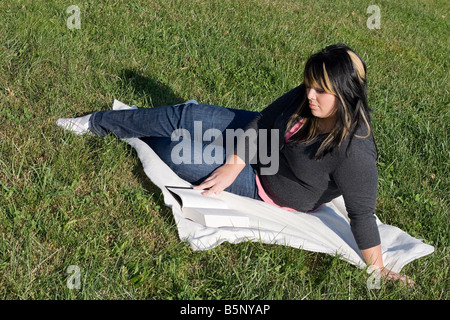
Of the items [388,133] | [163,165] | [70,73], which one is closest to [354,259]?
[163,165]

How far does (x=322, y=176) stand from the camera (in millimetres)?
3229

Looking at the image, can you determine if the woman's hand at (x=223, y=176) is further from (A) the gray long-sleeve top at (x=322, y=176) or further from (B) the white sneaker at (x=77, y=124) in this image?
(B) the white sneaker at (x=77, y=124)

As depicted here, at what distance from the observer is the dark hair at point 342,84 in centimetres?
282

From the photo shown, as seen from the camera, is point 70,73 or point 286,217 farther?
point 70,73

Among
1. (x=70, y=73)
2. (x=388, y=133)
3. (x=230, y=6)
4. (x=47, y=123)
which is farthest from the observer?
(x=230, y=6)

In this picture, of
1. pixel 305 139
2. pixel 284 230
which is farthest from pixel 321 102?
pixel 284 230

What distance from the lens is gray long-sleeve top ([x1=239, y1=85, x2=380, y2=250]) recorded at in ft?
9.71

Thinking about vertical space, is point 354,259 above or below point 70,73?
below

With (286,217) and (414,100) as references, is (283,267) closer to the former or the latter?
(286,217)

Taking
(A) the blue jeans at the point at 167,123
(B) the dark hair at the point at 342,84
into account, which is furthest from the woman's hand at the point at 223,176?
(B) the dark hair at the point at 342,84

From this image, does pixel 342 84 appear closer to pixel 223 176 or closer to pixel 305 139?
pixel 305 139

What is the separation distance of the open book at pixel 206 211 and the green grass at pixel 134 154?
0.45 feet

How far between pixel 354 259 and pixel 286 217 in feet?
1.67
